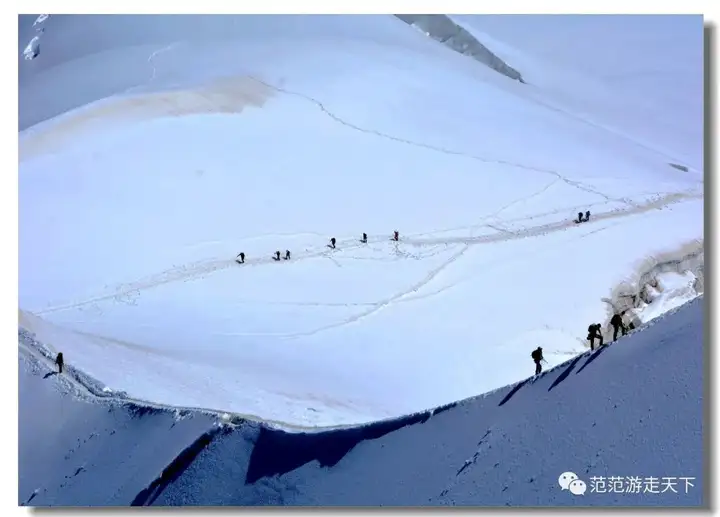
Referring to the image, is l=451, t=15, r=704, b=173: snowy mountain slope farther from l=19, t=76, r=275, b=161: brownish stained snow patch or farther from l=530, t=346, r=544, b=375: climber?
l=19, t=76, r=275, b=161: brownish stained snow patch

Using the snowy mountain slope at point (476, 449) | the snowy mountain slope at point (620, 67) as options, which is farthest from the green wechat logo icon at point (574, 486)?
the snowy mountain slope at point (620, 67)

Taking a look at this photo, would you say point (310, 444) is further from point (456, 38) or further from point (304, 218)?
point (456, 38)

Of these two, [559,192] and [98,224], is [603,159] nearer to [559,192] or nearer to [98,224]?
[559,192]

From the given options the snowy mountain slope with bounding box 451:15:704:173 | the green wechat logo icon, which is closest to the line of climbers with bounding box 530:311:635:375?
the green wechat logo icon

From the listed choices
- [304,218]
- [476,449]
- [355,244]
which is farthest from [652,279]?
[304,218]

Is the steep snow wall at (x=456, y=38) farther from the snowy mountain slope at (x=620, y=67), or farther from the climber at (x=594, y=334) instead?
the climber at (x=594, y=334)
